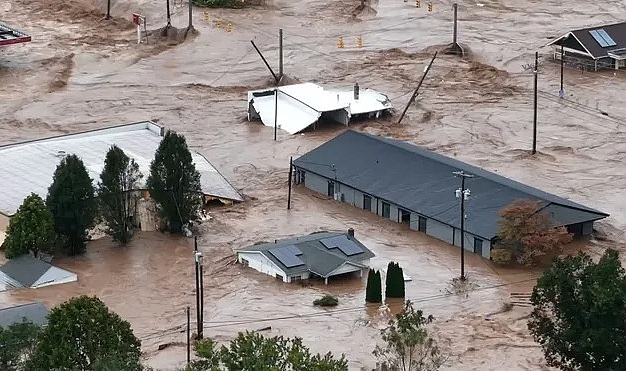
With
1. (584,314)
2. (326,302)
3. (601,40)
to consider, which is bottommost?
(326,302)

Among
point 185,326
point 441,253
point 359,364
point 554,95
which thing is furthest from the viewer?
point 554,95

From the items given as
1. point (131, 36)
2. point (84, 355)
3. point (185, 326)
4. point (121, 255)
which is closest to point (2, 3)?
point (131, 36)

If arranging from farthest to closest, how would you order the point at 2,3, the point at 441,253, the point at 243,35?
the point at 2,3 → the point at 243,35 → the point at 441,253

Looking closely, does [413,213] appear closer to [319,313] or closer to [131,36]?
[319,313]

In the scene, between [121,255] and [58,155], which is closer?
[121,255]

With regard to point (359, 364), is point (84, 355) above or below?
above

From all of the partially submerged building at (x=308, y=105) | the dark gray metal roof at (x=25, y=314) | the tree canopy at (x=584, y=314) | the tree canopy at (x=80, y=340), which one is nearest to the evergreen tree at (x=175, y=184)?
the dark gray metal roof at (x=25, y=314)

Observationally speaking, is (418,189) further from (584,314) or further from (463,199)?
(584,314)

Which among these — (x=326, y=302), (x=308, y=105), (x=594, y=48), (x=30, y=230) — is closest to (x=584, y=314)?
(x=326, y=302)
